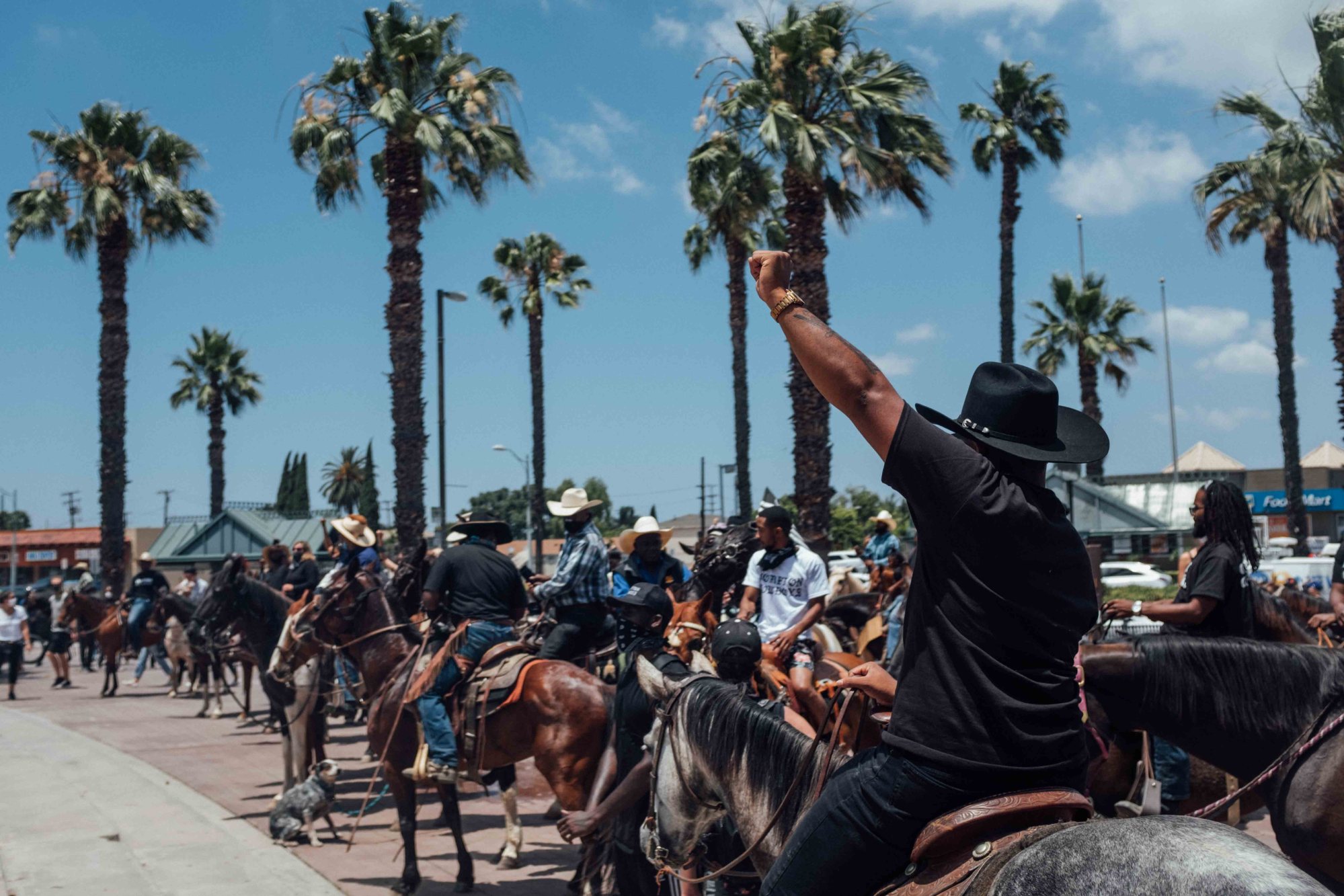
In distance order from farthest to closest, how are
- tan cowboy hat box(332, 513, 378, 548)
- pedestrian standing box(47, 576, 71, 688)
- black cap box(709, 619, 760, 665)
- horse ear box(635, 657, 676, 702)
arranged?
pedestrian standing box(47, 576, 71, 688)
tan cowboy hat box(332, 513, 378, 548)
black cap box(709, 619, 760, 665)
horse ear box(635, 657, 676, 702)

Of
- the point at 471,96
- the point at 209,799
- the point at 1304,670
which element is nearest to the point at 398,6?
the point at 471,96

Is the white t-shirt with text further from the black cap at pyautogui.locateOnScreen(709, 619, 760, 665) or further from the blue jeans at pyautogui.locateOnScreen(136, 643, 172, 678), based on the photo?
the blue jeans at pyautogui.locateOnScreen(136, 643, 172, 678)

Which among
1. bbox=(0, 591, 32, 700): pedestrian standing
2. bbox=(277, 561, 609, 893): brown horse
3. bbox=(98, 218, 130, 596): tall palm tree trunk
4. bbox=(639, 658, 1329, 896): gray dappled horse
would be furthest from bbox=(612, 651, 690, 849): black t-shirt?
bbox=(98, 218, 130, 596): tall palm tree trunk

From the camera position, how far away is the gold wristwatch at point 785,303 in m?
2.63

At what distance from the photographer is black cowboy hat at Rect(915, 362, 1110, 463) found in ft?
8.66

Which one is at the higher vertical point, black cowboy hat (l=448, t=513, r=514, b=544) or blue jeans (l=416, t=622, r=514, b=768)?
black cowboy hat (l=448, t=513, r=514, b=544)

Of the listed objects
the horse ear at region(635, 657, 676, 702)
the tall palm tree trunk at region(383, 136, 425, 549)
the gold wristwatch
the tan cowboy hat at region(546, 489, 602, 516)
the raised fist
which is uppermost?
the tall palm tree trunk at region(383, 136, 425, 549)

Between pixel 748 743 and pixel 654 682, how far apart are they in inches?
27.3

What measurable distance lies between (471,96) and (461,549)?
13456 mm

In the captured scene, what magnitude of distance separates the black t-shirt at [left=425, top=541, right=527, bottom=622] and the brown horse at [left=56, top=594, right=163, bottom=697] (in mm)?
13880

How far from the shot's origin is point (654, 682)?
4406 mm

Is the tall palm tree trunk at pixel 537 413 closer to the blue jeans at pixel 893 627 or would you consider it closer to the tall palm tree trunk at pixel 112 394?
the tall palm tree trunk at pixel 112 394

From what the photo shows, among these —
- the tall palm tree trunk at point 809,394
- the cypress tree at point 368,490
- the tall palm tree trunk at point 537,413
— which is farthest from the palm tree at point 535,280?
the cypress tree at point 368,490

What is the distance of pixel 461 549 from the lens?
8531mm
